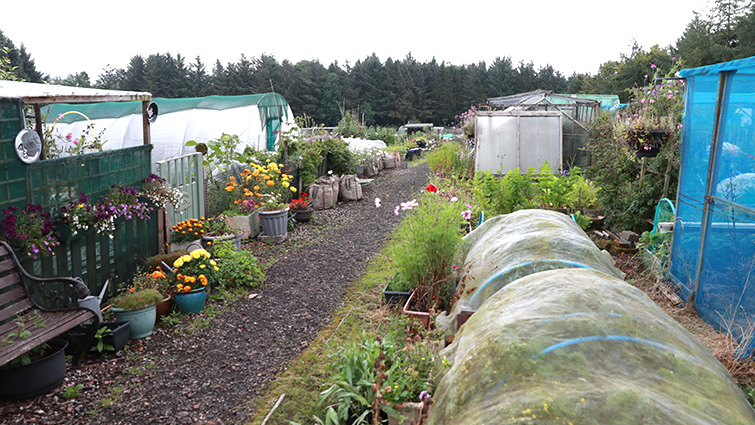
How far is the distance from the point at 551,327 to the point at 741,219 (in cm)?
288

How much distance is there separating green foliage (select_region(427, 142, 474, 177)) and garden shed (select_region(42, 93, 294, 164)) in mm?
4455

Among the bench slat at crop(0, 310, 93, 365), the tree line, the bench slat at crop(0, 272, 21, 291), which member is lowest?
the bench slat at crop(0, 310, 93, 365)

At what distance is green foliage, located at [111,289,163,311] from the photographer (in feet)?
13.9

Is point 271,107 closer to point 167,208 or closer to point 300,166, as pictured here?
point 300,166

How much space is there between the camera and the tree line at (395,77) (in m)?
30.5

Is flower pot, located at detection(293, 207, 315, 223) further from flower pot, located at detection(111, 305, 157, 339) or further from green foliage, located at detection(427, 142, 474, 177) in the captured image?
green foliage, located at detection(427, 142, 474, 177)

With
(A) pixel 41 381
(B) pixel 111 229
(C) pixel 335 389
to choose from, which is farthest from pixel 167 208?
(C) pixel 335 389

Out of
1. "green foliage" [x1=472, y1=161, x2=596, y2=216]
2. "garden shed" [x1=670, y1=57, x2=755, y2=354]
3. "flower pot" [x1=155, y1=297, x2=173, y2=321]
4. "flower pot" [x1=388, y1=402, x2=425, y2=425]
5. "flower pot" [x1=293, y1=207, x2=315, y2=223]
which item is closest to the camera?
"flower pot" [x1=388, y1=402, x2=425, y2=425]

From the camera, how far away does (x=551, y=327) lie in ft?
6.65

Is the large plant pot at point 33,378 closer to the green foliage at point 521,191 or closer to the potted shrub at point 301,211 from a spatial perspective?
the green foliage at point 521,191

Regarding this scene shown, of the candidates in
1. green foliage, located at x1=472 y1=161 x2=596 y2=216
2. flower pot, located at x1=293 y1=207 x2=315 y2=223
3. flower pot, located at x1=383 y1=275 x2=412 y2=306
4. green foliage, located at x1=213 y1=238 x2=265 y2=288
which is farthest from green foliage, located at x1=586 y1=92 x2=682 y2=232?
flower pot, located at x1=293 y1=207 x2=315 y2=223

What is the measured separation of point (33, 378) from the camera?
3270mm

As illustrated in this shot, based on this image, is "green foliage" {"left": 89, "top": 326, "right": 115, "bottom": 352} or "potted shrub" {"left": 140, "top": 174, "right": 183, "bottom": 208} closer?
"green foliage" {"left": 89, "top": 326, "right": 115, "bottom": 352}

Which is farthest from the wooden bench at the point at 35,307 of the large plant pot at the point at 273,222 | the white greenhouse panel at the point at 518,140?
the white greenhouse panel at the point at 518,140
